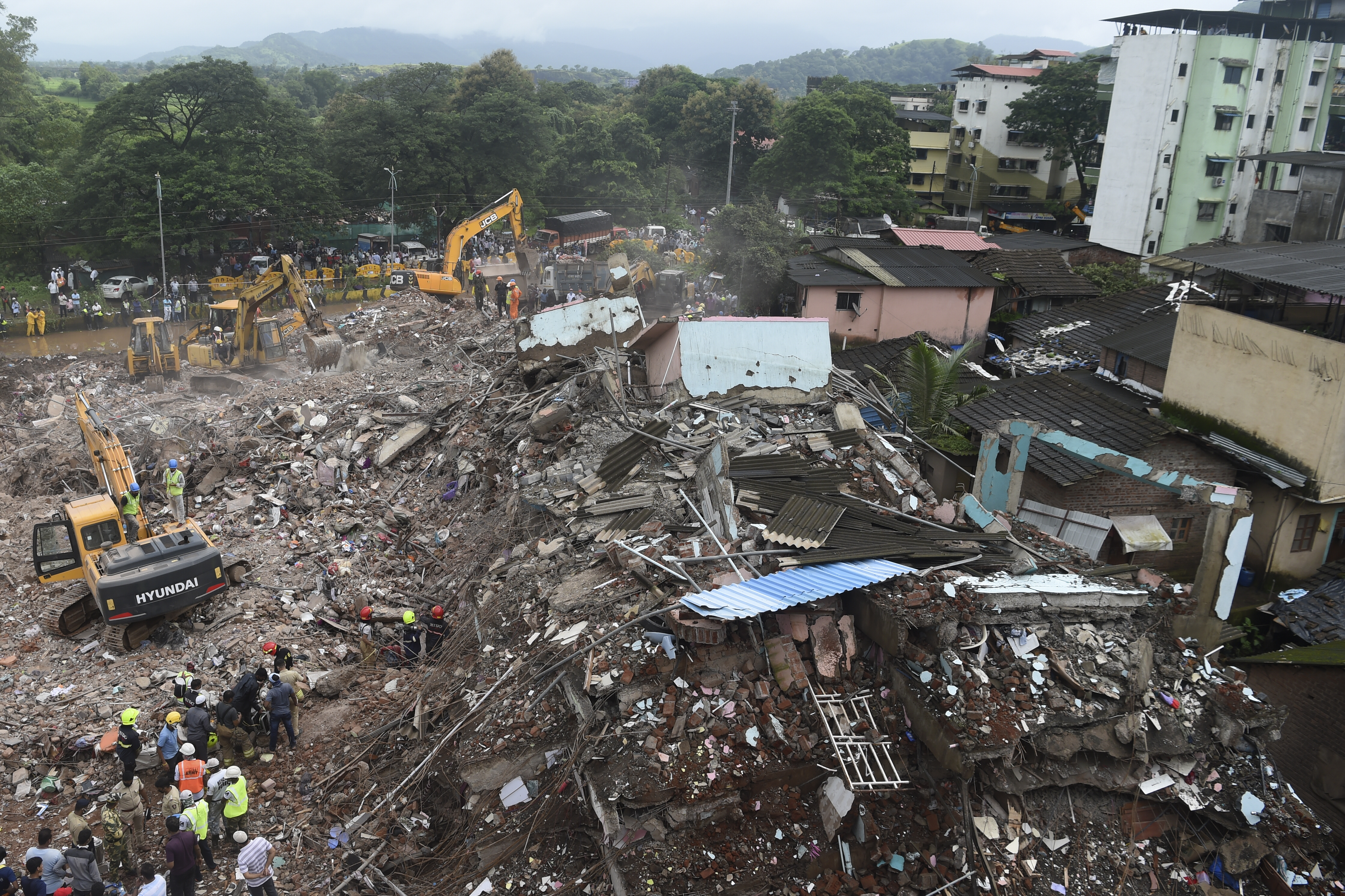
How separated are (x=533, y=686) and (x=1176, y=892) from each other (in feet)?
19.0

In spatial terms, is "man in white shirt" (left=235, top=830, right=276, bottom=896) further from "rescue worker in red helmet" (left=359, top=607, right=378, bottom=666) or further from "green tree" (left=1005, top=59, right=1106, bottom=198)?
"green tree" (left=1005, top=59, right=1106, bottom=198)

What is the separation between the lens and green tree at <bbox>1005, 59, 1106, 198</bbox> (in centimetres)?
4409

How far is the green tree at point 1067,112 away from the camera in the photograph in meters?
44.1

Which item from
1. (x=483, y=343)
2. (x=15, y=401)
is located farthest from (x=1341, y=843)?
(x=15, y=401)

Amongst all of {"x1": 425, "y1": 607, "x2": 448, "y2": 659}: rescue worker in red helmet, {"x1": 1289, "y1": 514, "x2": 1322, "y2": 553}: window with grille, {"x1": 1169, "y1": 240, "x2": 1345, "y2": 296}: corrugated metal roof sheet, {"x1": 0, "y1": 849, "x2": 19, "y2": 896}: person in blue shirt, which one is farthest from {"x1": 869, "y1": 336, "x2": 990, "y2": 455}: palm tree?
{"x1": 0, "y1": 849, "x2": 19, "y2": 896}: person in blue shirt

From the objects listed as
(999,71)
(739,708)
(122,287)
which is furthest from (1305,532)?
(999,71)

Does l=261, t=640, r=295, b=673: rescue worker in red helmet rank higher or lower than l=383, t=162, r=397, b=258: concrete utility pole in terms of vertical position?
lower

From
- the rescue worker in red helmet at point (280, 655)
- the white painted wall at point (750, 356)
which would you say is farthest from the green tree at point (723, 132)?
the rescue worker in red helmet at point (280, 655)

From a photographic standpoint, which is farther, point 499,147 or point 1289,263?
point 499,147

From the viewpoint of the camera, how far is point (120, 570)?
1070 centimetres

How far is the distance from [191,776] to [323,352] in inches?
544

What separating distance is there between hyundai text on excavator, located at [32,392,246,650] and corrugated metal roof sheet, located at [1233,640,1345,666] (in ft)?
42.2

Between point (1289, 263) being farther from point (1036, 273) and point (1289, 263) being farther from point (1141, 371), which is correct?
point (1036, 273)

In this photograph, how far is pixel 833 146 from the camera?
43.3m
